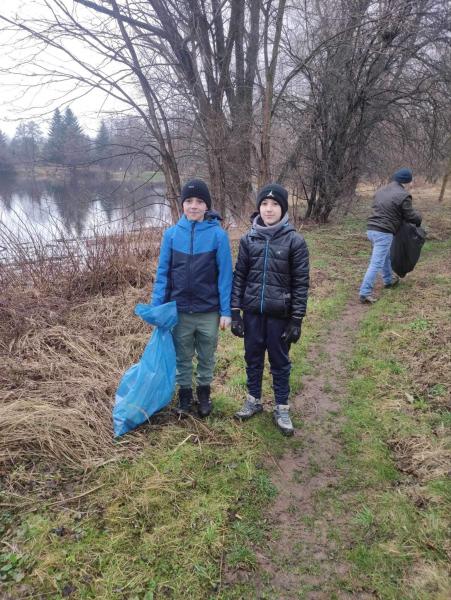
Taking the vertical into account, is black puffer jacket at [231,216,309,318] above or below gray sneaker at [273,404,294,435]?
above

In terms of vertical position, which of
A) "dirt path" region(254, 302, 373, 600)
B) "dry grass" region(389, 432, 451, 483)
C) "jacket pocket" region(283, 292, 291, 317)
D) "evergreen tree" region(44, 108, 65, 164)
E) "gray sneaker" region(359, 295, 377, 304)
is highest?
"evergreen tree" region(44, 108, 65, 164)

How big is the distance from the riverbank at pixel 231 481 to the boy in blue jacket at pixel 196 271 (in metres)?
0.80

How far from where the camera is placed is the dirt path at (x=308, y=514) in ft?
5.89

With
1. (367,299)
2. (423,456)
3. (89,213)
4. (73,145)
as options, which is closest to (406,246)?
(367,299)

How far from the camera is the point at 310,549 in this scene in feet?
6.38

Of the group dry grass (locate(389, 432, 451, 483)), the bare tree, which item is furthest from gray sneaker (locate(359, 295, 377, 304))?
the bare tree

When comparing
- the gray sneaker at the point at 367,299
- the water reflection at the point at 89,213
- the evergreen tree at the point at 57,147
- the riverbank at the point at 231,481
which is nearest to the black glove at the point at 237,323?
the riverbank at the point at 231,481

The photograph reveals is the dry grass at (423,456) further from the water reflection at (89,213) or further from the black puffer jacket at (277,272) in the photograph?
the water reflection at (89,213)

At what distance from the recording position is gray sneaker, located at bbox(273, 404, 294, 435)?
2807 mm

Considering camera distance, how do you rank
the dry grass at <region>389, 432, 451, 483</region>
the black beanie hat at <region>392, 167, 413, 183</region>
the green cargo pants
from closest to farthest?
the dry grass at <region>389, 432, 451, 483</region> → the green cargo pants → the black beanie hat at <region>392, 167, 413, 183</region>

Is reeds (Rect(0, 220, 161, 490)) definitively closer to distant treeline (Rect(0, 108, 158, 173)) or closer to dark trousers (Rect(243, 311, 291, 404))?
dark trousers (Rect(243, 311, 291, 404))

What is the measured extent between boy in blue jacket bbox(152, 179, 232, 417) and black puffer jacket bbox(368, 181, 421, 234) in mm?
3373

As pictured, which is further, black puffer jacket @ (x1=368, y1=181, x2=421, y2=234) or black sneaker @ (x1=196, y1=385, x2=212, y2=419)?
black puffer jacket @ (x1=368, y1=181, x2=421, y2=234)

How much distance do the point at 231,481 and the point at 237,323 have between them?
1.09 meters
